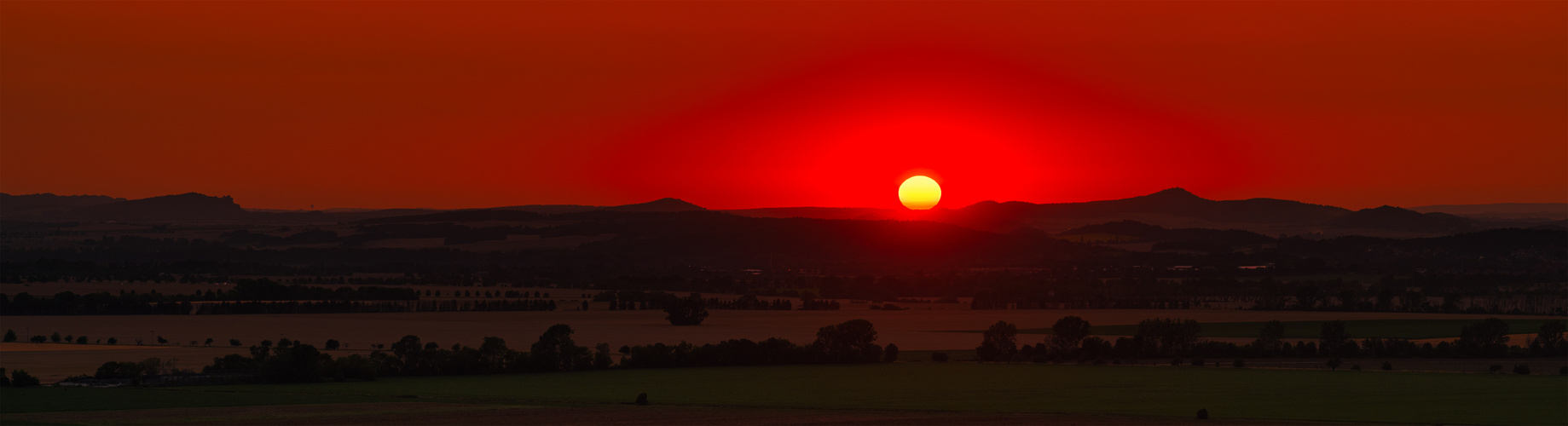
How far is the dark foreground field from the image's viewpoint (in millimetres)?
51719

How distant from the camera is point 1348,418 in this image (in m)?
52.6

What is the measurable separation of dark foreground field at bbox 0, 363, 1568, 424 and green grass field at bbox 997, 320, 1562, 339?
30.3 meters

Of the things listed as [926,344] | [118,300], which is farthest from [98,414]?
[118,300]

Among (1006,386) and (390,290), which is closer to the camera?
(1006,386)

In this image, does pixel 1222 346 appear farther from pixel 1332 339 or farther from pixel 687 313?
pixel 687 313

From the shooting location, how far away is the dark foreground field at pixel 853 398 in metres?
51.7

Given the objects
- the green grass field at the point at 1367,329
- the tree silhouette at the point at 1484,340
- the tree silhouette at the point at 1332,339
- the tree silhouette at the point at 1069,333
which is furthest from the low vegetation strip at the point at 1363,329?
the tree silhouette at the point at 1069,333

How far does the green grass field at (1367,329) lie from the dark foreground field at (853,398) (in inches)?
1193

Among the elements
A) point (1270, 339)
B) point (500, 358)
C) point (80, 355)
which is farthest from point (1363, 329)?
point (80, 355)

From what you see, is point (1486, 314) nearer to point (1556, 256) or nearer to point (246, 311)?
point (1556, 256)

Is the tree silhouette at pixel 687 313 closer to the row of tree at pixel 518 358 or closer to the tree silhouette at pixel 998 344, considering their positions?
the row of tree at pixel 518 358

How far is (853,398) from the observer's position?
198 feet

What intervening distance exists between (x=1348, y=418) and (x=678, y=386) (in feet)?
97.0

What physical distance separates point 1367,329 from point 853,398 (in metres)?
64.6
